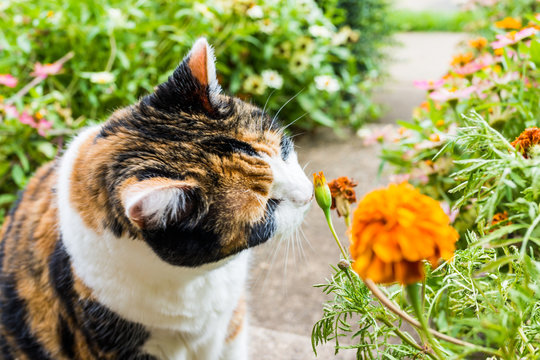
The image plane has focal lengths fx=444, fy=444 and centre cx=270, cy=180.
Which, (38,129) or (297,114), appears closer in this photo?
(38,129)

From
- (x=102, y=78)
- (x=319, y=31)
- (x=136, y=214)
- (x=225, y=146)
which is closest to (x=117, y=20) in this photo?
(x=102, y=78)

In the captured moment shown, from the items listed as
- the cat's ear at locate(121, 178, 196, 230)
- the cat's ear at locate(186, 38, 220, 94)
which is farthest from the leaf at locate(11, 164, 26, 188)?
the cat's ear at locate(121, 178, 196, 230)

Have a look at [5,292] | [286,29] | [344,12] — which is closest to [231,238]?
[5,292]

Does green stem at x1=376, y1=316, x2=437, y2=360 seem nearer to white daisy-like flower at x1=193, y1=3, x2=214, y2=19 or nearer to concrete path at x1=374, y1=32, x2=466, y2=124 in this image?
white daisy-like flower at x1=193, y1=3, x2=214, y2=19

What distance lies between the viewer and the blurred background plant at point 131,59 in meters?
2.25

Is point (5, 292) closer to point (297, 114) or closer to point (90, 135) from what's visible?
point (90, 135)

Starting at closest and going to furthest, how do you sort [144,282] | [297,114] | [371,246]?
1. [371,246]
2. [144,282]
3. [297,114]

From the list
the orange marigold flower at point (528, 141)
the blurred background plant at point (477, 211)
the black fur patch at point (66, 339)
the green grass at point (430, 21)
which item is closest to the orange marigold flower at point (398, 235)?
the blurred background plant at point (477, 211)

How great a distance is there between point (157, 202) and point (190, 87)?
0.39 metres

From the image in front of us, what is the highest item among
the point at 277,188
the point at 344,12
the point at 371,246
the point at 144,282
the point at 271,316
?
the point at 371,246

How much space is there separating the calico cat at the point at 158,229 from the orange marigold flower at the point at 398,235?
446 millimetres

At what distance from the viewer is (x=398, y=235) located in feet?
1.64

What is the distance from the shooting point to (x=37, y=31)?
8.16 feet

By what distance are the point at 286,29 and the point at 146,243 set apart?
2098 millimetres
